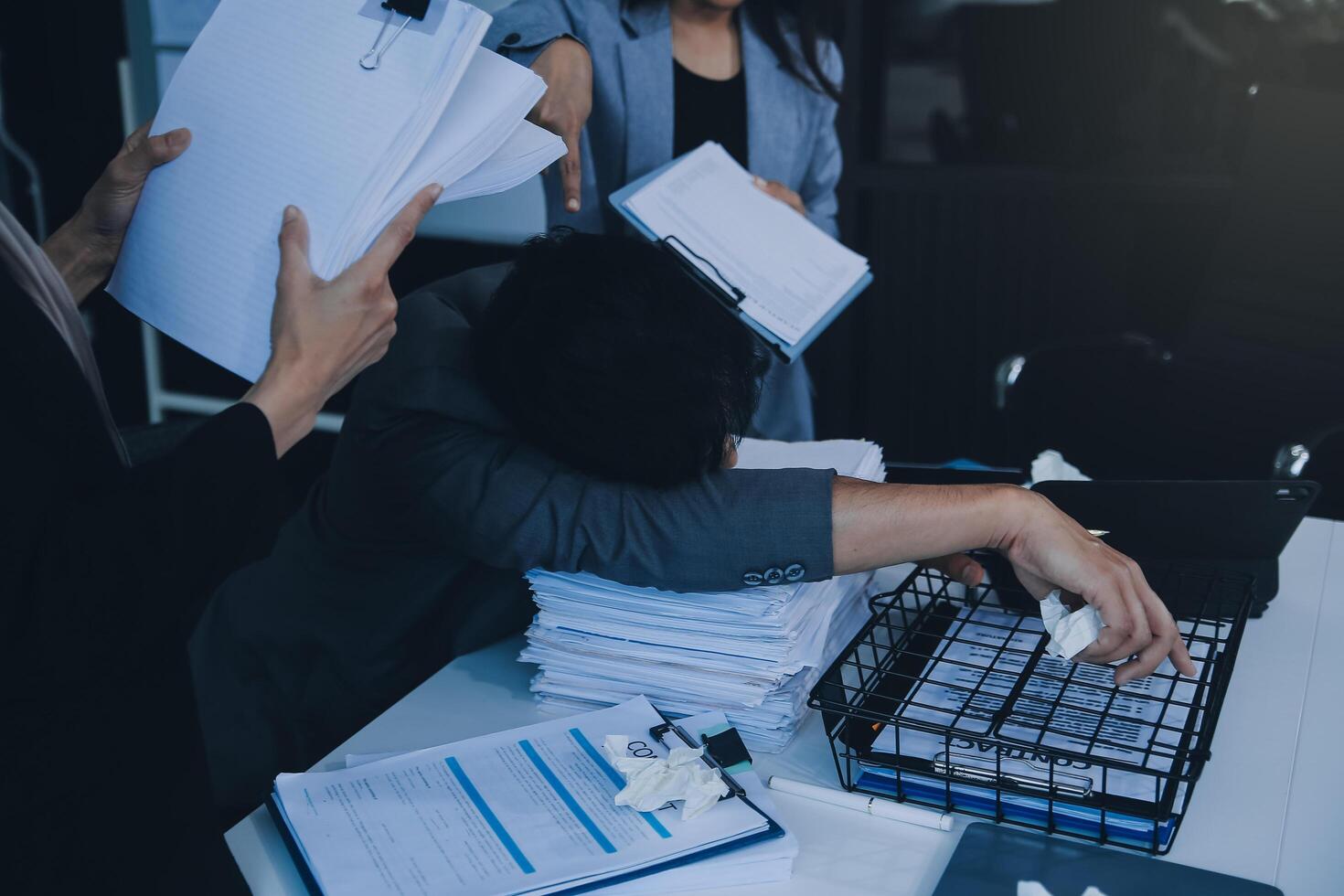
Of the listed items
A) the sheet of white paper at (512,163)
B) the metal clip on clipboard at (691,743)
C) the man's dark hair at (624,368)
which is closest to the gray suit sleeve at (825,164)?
the man's dark hair at (624,368)

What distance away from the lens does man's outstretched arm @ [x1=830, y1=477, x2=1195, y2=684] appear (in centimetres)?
107

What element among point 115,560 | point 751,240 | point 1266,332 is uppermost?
point 115,560

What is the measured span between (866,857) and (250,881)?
47 centimetres

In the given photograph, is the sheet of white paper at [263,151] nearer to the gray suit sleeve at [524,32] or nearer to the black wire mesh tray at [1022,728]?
the black wire mesh tray at [1022,728]

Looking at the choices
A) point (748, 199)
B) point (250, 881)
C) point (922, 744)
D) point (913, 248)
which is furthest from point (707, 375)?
point (913, 248)

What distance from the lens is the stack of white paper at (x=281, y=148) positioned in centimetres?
87

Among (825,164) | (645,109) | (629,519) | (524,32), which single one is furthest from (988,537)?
(825,164)

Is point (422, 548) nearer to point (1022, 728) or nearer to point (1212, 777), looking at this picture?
point (1022, 728)

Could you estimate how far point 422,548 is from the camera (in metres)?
1.33

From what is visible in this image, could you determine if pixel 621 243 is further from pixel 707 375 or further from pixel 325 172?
pixel 325 172

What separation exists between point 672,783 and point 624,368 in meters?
0.36

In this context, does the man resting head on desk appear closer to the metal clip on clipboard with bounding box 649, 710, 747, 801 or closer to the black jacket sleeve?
the metal clip on clipboard with bounding box 649, 710, 747, 801

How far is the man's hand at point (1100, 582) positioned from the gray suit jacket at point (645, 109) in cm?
105

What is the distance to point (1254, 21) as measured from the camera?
345 centimetres
